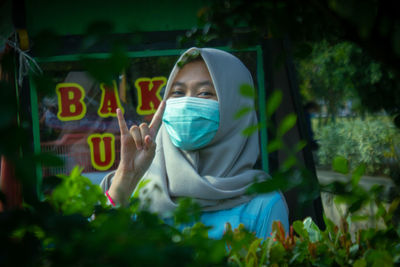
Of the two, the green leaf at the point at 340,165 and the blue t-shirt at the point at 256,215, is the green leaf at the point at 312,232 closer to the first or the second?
the green leaf at the point at 340,165

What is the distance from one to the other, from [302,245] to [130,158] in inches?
45.7

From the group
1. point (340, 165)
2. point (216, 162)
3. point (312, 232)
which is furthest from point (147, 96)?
point (340, 165)

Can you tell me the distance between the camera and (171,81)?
2156 millimetres

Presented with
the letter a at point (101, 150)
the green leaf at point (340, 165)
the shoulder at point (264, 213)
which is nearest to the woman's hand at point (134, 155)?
the shoulder at point (264, 213)

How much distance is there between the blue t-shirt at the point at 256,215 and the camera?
1.91 meters

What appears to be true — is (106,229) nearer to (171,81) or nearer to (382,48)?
(382,48)

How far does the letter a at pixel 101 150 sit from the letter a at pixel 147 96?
28 cm

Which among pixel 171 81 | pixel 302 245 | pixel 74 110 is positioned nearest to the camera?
pixel 302 245

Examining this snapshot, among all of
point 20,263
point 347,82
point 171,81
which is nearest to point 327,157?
point 347,82

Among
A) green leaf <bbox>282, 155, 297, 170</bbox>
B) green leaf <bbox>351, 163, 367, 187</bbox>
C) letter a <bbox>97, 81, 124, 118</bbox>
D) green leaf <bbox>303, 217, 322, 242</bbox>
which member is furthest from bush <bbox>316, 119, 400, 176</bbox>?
green leaf <bbox>282, 155, 297, 170</bbox>

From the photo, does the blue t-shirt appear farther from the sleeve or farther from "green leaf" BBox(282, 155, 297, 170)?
"green leaf" BBox(282, 155, 297, 170)

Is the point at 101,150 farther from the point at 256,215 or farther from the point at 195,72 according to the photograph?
the point at 256,215

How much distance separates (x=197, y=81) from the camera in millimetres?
2086

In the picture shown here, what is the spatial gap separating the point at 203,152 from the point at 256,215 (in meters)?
0.43
